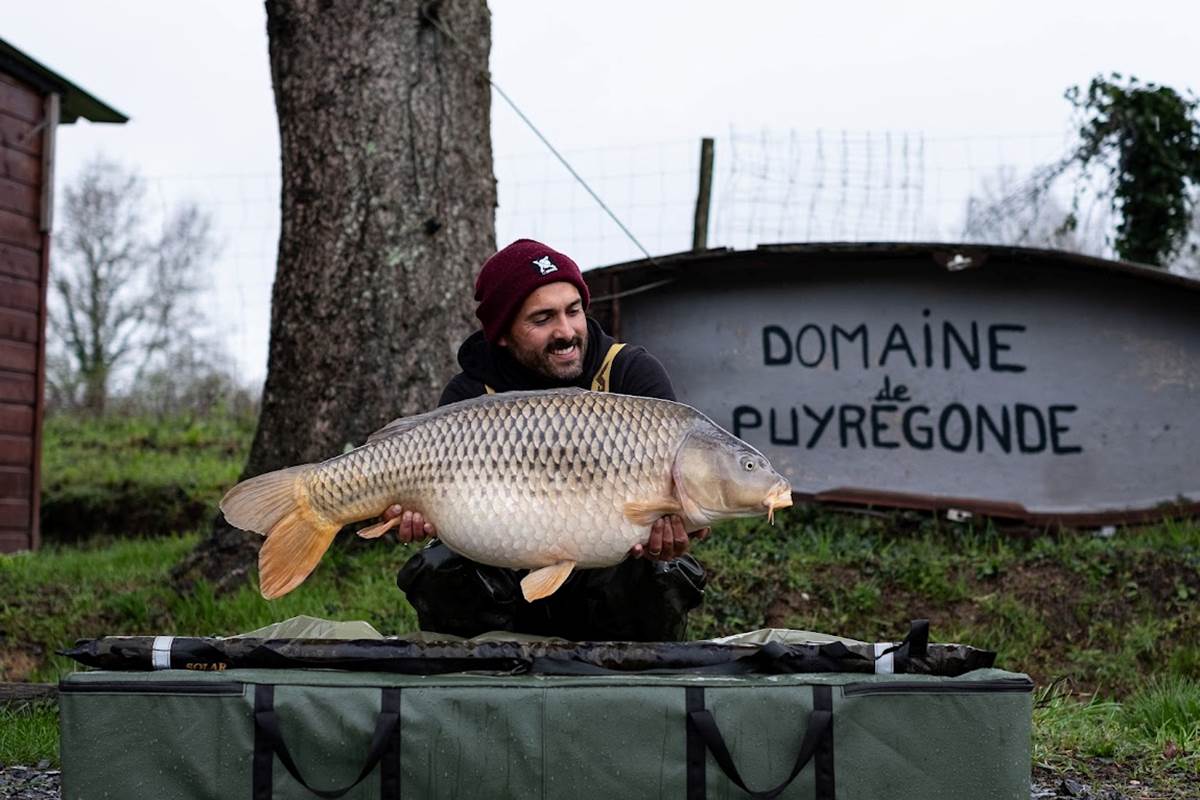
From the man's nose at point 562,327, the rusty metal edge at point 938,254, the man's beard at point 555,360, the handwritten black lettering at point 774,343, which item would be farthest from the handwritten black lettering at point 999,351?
the man's nose at point 562,327

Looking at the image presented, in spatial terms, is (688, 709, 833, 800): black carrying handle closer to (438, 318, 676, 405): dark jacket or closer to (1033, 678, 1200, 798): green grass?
(438, 318, 676, 405): dark jacket

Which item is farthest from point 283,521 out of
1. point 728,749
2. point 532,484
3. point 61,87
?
point 61,87

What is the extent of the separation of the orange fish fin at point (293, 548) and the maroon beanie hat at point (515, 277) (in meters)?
0.66

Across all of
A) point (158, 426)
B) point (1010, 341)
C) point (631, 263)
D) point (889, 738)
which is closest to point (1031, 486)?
point (1010, 341)

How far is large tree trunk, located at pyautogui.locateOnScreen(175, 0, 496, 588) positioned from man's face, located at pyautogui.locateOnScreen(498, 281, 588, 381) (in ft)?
6.71

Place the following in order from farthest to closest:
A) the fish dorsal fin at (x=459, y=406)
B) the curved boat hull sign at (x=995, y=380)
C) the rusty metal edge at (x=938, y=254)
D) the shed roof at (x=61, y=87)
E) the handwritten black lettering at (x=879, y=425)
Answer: the shed roof at (x=61, y=87) → the handwritten black lettering at (x=879, y=425) → the curved boat hull sign at (x=995, y=380) → the rusty metal edge at (x=938, y=254) → the fish dorsal fin at (x=459, y=406)

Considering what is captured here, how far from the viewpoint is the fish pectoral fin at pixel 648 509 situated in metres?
2.40

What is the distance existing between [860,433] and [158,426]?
5.80 meters

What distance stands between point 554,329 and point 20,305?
5977 mm

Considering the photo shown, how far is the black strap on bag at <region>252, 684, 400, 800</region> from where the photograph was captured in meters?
2.12

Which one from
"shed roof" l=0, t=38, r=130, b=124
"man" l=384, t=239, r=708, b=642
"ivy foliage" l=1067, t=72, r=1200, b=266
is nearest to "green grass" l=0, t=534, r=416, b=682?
"man" l=384, t=239, r=708, b=642

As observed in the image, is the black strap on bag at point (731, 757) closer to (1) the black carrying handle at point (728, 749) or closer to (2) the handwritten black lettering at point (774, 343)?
(1) the black carrying handle at point (728, 749)

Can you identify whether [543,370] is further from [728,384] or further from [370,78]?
[728,384]

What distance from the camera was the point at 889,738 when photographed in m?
2.15
